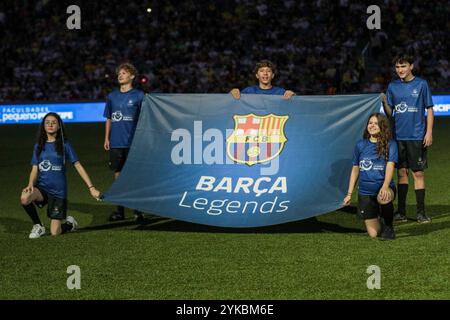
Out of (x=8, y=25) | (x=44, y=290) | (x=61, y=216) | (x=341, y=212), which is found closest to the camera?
(x=44, y=290)

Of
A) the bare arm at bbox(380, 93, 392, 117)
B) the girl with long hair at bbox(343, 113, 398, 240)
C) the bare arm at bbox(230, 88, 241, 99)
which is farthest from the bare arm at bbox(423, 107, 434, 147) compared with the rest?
the bare arm at bbox(230, 88, 241, 99)

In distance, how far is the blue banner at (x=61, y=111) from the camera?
24703 millimetres

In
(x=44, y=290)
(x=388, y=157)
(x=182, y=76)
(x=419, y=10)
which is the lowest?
(x=44, y=290)

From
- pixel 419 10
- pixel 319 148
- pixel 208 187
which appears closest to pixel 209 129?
pixel 208 187

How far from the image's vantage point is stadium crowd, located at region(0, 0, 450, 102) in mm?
27531

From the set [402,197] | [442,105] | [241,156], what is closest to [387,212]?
[402,197]

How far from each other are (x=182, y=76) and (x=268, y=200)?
20.0m

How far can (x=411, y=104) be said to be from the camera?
9031 mm

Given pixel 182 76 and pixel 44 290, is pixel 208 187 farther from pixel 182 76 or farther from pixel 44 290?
pixel 182 76

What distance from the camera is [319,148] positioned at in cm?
880

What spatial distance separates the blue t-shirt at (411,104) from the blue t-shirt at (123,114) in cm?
273

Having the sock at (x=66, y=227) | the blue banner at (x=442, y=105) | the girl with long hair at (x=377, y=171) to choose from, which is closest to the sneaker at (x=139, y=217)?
the sock at (x=66, y=227)

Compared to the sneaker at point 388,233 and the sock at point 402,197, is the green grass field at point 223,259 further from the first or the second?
the sock at point 402,197

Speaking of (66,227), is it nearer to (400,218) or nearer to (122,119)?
(122,119)
